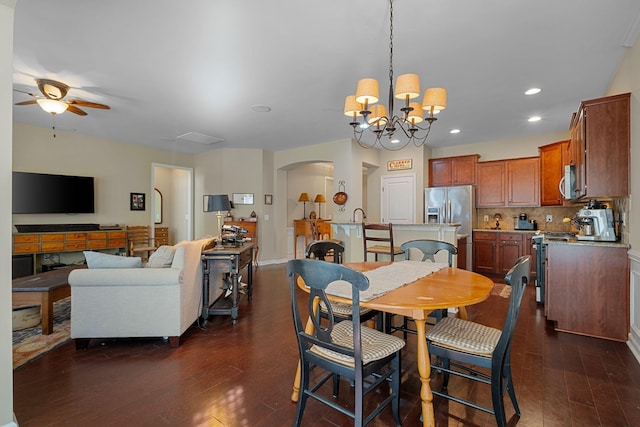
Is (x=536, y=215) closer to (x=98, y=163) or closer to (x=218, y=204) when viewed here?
(x=218, y=204)

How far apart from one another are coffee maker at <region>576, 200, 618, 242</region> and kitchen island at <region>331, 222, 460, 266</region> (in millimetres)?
1241

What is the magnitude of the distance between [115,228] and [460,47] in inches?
254

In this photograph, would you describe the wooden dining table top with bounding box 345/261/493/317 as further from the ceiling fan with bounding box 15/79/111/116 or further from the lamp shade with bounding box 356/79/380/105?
the ceiling fan with bounding box 15/79/111/116

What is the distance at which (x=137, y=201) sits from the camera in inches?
258

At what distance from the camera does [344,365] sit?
1.54 metres

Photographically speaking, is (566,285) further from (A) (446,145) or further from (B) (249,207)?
(B) (249,207)

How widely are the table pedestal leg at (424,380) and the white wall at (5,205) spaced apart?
6.64 ft

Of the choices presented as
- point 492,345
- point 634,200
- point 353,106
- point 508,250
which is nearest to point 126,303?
point 353,106

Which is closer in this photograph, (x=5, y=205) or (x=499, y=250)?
(x=5, y=205)

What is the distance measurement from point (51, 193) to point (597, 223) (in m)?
7.94

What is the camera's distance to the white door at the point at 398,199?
6.54m

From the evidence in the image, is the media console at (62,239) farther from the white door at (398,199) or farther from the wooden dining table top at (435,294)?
the wooden dining table top at (435,294)

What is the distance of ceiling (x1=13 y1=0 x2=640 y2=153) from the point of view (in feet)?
7.27

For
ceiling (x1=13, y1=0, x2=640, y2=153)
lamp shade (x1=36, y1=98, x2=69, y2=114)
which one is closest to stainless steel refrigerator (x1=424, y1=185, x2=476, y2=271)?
ceiling (x1=13, y1=0, x2=640, y2=153)
